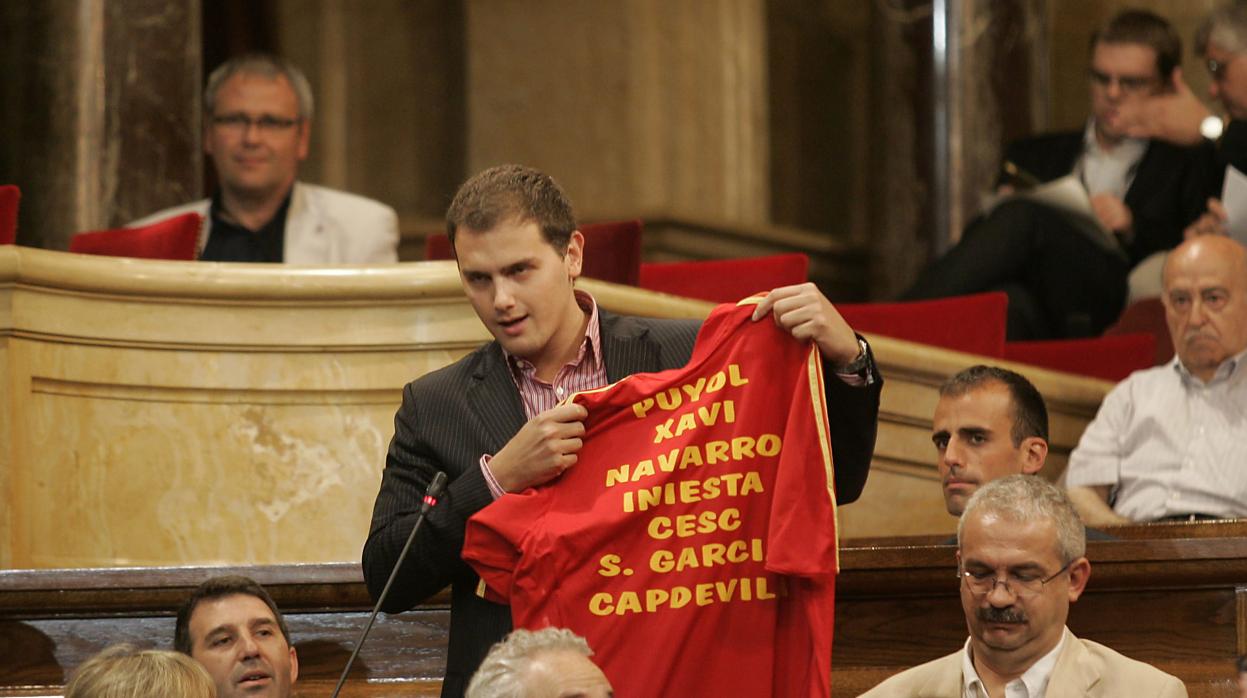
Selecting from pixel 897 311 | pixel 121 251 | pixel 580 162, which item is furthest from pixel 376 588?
pixel 580 162

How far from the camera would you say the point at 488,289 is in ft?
9.98

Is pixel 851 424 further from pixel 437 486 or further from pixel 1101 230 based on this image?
pixel 1101 230

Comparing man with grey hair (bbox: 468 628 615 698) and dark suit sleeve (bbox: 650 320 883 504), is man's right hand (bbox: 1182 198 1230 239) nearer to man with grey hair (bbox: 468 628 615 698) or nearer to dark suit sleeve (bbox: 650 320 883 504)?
dark suit sleeve (bbox: 650 320 883 504)

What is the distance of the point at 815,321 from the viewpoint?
2947 mm

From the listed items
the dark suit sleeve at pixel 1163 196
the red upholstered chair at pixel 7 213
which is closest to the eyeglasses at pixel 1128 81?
the dark suit sleeve at pixel 1163 196

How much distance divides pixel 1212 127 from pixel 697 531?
4288mm

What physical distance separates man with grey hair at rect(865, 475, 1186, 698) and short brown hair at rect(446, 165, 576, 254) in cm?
77

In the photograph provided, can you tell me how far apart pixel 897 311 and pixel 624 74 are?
3.76m

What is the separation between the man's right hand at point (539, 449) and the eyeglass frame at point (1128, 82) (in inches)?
151

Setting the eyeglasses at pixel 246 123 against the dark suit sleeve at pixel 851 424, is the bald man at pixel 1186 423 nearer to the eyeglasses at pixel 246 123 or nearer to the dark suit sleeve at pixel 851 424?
the dark suit sleeve at pixel 851 424

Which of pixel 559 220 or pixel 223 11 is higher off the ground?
pixel 223 11

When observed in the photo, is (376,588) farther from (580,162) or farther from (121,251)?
(580,162)

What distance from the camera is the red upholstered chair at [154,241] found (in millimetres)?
5168

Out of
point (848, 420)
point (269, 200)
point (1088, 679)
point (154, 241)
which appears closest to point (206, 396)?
point (154, 241)
